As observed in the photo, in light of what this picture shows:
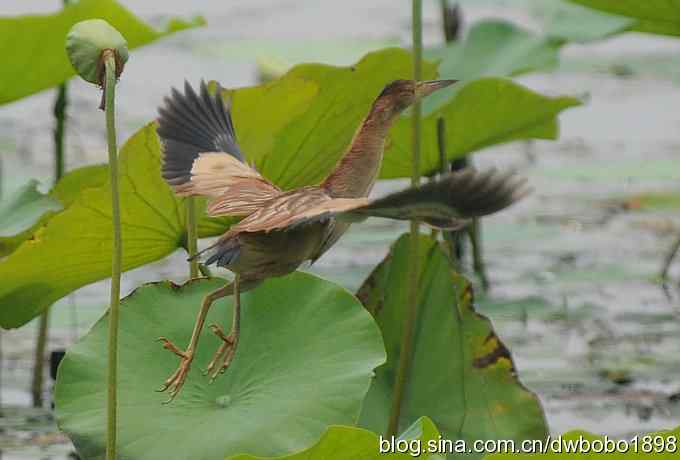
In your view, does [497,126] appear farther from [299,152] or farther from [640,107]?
[640,107]

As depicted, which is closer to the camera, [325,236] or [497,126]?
[325,236]

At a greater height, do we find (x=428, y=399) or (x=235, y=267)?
(x=235, y=267)

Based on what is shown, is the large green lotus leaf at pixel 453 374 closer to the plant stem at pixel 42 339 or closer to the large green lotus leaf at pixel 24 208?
the large green lotus leaf at pixel 24 208

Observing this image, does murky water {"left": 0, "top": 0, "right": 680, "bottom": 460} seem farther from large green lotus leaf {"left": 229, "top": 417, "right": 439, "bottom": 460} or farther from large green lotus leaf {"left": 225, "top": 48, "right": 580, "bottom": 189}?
large green lotus leaf {"left": 229, "top": 417, "right": 439, "bottom": 460}

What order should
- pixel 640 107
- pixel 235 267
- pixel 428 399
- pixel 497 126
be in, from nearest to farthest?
1. pixel 235 267
2. pixel 428 399
3. pixel 497 126
4. pixel 640 107

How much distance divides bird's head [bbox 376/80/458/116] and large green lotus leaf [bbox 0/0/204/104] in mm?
461

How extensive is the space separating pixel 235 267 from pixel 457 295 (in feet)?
1.43

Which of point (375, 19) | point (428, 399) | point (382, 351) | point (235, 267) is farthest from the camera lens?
point (375, 19)

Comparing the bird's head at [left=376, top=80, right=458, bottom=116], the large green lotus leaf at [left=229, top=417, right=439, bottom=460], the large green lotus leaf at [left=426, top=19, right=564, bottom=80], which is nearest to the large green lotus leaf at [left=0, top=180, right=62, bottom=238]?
the bird's head at [left=376, top=80, right=458, bottom=116]

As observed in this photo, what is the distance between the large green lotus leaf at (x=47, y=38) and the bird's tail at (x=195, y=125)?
0.27 meters

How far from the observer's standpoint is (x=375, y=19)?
494cm

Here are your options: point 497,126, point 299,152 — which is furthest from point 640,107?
point 299,152

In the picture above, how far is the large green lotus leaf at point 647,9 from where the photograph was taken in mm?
1804

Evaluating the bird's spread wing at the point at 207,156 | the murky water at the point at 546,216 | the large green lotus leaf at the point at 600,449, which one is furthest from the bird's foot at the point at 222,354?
the murky water at the point at 546,216
